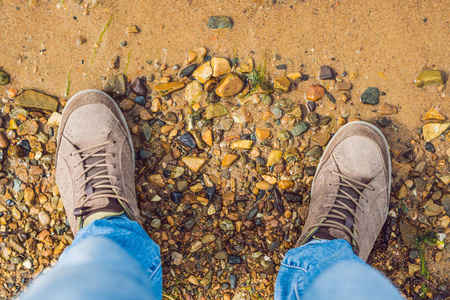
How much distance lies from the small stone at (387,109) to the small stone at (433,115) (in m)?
0.21

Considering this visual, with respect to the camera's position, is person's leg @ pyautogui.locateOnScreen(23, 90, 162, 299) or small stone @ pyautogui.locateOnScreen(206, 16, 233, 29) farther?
small stone @ pyautogui.locateOnScreen(206, 16, 233, 29)

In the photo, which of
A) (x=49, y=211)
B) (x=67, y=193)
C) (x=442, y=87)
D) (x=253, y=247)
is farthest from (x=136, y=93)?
(x=442, y=87)

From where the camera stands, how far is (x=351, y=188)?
2160 millimetres

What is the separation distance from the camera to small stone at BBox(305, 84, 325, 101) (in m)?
2.12

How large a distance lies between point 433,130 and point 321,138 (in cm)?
78

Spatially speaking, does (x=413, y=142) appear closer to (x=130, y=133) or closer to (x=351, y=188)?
(x=351, y=188)

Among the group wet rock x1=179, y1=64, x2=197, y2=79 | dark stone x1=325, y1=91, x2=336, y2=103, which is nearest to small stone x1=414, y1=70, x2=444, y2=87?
dark stone x1=325, y1=91, x2=336, y2=103

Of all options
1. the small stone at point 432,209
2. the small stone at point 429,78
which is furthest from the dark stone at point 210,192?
the small stone at point 429,78

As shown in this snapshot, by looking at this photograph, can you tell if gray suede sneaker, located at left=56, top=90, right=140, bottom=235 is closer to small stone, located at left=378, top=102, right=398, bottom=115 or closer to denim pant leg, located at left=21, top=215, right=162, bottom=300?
denim pant leg, located at left=21, top=215, right=162, bottom=300

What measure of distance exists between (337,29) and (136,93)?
1.49 meters

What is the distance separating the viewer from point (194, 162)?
6.97ft

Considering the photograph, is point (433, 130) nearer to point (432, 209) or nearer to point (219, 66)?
point (432, 209)

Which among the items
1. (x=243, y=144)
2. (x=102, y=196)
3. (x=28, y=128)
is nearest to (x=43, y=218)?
(x=102, y=196)

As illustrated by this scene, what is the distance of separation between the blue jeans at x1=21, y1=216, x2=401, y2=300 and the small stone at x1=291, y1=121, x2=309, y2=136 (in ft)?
2.46
